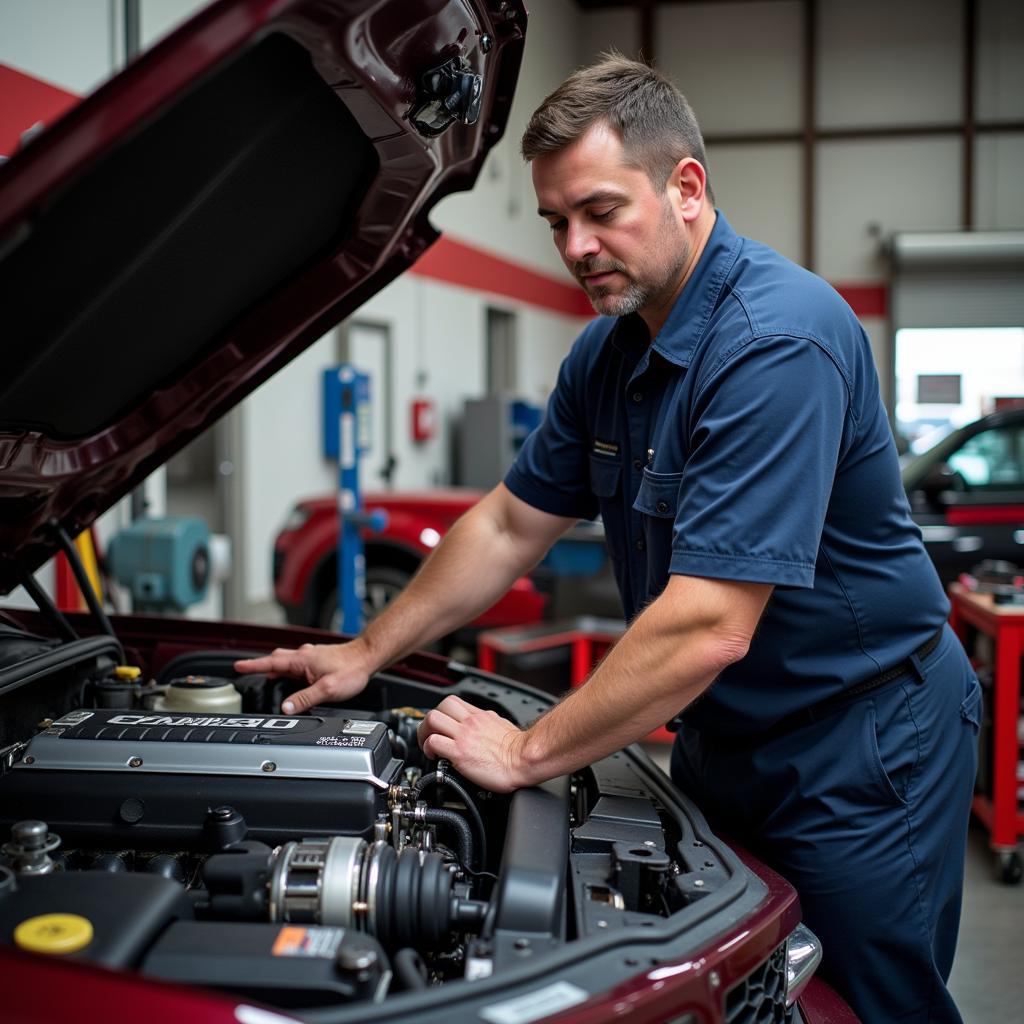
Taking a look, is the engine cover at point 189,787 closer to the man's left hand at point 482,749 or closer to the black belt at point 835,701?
the man's left hand at point 482,749

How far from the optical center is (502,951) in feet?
3.39

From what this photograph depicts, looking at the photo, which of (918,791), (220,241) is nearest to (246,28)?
(220,241)

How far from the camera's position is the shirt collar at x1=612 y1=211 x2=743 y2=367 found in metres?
1.56

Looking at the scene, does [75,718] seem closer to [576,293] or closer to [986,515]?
[986,515]

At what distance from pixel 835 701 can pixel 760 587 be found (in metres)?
0.32

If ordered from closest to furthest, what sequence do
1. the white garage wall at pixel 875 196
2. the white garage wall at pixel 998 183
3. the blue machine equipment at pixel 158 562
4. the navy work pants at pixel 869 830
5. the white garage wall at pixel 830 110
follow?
the navy work pants at pixel 869 830
the blue machine equipment at pixel 158 562
the white garage wall at pixel 830 110
the white garage wall at pixel 998 183
the white garage wall at pixel 875 196

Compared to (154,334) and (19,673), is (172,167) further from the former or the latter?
(19,673)

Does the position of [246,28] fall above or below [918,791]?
above

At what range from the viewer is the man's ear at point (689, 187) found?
1.52 m

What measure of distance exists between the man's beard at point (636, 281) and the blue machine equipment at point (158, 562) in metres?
2.71

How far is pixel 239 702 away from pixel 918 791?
1.09 meters

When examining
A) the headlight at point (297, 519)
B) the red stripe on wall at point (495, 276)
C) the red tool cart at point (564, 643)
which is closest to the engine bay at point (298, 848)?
the red tool cart at point (564, 643)

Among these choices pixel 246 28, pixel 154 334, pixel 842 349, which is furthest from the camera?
pixel 154 334

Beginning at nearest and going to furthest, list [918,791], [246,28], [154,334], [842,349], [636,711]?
[246,28] → [636,711] → [842,349] → [918,791] → [154,334]
